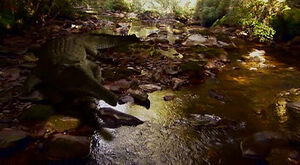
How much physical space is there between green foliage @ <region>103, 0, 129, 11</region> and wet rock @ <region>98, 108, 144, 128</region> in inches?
1304

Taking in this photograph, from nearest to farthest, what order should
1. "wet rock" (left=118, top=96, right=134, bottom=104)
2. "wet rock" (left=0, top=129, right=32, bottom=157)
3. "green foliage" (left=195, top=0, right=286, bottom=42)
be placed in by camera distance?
"wet rock" (left=0, top=129, right=32, bottom=157)
"wet rock" (left=118, top=96, right=134, bottom=104)
"green foliage" (left=195, top=0, right=286, bottom=42)

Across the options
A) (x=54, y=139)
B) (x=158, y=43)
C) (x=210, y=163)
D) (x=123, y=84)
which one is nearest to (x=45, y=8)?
(x=158, y=43)

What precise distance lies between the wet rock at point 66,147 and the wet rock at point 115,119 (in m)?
0.95

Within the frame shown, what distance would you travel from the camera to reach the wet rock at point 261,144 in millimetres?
4871

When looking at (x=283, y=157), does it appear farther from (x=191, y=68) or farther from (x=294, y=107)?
(x=191, y=68)

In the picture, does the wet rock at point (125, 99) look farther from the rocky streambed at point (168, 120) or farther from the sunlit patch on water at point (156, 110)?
the sunlit patch on water at point (156, 110)

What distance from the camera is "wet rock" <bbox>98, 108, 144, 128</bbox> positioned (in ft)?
18.6

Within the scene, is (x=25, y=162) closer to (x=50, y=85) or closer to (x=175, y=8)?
(x=50, y=85)

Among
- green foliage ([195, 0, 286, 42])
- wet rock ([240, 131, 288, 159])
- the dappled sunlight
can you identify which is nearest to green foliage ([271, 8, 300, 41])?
green foliage ([195, 0, 286, 42])

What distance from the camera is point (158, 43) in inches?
575

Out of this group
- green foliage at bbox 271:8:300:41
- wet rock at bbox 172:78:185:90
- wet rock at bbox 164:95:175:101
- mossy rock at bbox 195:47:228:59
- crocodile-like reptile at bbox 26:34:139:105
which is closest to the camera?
crocodile-like reptile at bbox 26:34:139:105

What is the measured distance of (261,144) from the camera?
197 inches

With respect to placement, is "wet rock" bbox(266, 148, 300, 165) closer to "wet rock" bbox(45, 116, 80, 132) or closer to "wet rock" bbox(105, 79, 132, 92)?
"wet rock" bbox(45, 116, 80, 132)

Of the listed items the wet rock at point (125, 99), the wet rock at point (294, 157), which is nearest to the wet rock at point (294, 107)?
the wet rock at point (294, 157)
